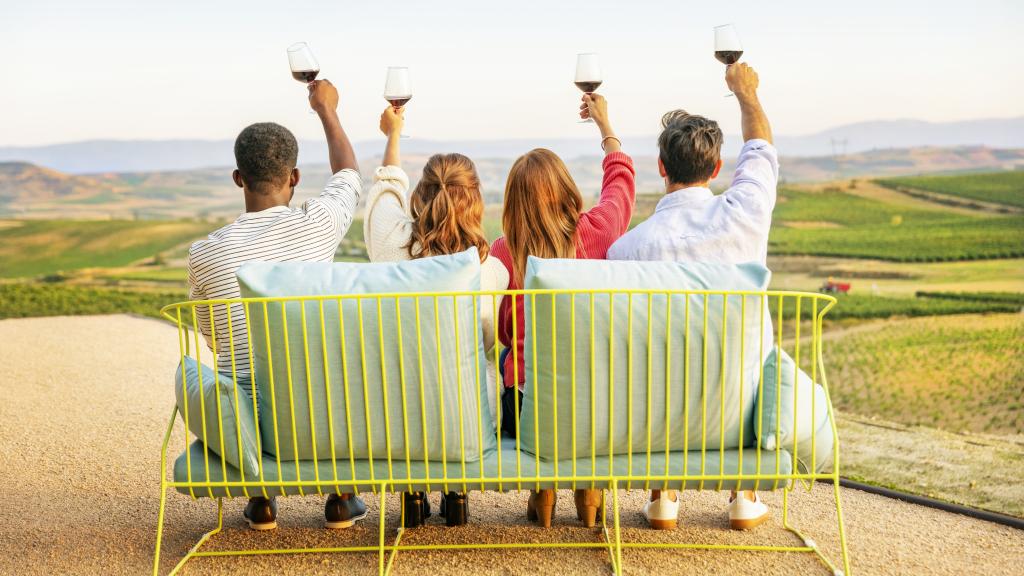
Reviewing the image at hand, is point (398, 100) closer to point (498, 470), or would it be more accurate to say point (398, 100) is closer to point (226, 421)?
point (226, 421)

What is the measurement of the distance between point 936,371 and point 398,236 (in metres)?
14.5

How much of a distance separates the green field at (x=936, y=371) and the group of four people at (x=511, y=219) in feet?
37.8

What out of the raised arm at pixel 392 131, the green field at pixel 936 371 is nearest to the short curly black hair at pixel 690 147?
the raised arm at pixel 392 131

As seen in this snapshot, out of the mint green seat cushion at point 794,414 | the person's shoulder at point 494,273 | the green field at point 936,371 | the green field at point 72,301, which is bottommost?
the green field at point 936,371

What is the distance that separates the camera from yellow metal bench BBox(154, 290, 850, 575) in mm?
3225

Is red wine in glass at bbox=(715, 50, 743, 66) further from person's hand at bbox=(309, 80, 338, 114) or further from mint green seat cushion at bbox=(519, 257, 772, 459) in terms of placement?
person's hand at bbox=(309, 80, 338, 114)

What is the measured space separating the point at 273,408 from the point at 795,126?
69.0 ft

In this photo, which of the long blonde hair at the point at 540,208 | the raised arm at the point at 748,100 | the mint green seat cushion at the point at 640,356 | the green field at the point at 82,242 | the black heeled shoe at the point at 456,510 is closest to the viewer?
the mint green seat cushion at the point at 640,356

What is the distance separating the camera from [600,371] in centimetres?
324

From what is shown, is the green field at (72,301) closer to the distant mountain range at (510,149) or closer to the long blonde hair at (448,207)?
the distant mountain range at (510,149)

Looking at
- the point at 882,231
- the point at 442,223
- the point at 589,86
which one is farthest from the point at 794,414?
the point at 882,231

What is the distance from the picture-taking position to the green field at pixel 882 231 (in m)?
19.1

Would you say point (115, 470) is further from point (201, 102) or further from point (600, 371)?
point (201, 102)

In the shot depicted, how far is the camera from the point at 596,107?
13.8ft
